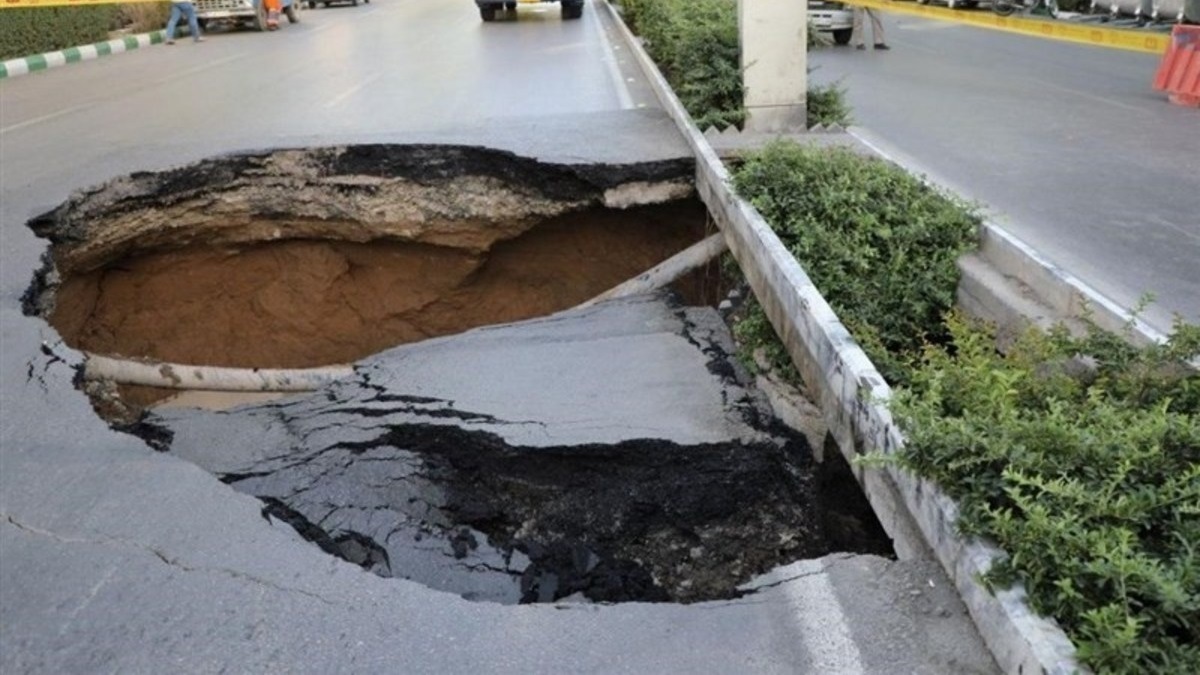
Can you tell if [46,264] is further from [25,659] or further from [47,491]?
[25,659]

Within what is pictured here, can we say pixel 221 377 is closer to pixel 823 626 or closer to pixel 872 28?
pixel 823 626

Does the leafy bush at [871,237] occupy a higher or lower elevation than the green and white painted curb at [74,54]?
lower

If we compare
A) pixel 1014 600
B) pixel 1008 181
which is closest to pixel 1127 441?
pixel 1014 600

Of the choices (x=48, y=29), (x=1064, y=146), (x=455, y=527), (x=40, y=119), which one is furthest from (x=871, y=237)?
(x=48, y=29)

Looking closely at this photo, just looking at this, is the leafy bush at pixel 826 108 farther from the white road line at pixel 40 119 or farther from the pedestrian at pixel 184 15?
the pedestrian at pixel 184 15

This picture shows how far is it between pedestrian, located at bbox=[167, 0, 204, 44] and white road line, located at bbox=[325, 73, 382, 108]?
27.9ft

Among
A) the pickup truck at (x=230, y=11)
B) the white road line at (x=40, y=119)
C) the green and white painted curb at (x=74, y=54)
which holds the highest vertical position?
the pickup truck at (x=230, y=11)

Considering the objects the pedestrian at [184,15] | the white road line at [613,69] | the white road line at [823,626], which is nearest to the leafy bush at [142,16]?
the pedestrian at [184,15]

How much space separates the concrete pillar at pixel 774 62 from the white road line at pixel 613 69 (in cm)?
187

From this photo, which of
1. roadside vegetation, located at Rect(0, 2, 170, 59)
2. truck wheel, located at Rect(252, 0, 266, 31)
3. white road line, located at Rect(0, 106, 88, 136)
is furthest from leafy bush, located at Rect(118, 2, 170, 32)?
white road line, located at Rect(0, 106, 88, 136)

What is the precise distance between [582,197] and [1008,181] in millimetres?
3234

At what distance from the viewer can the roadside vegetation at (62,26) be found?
17.7m

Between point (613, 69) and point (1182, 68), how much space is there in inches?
265

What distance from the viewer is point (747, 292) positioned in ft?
20.6
